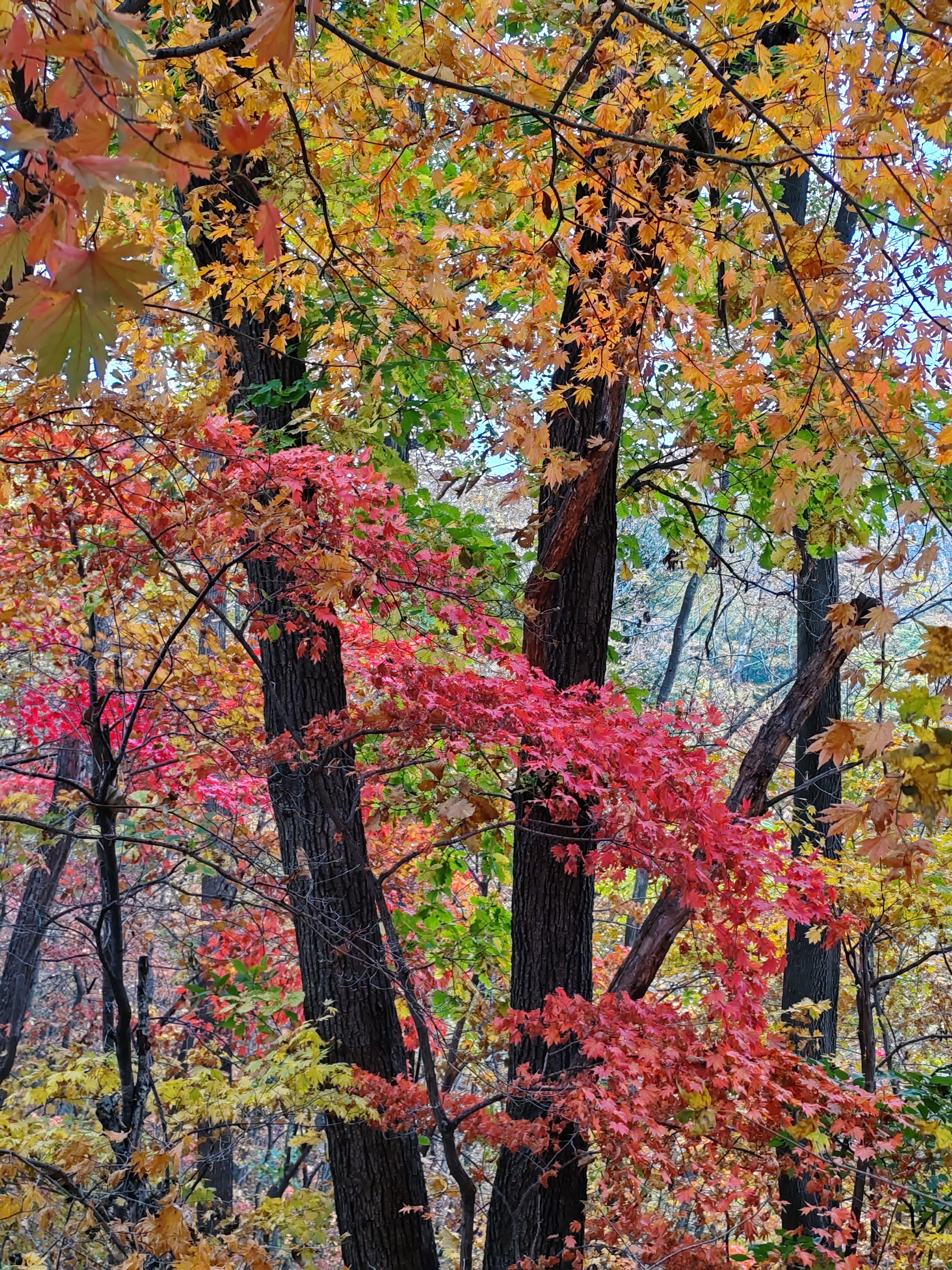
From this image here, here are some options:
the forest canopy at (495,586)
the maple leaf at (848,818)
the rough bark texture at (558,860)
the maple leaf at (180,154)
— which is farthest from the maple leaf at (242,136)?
the rough bark texture at (558,860)

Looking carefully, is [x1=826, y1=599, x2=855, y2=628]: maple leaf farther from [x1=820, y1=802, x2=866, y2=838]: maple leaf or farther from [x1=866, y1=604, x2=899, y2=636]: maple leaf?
[x1=820, y1=802, x2=866, y2=838]: maple leaf

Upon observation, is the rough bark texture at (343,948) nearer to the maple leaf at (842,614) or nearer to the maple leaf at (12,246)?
the maple leaf at (842,614)

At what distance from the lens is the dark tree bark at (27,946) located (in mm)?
7695

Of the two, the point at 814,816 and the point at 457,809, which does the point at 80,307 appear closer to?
the point at 457,809

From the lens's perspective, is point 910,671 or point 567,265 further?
point 567,265

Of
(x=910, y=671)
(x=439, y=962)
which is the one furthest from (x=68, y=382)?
(x=439, y=962)

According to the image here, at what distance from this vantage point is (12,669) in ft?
23.5

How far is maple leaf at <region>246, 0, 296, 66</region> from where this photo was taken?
142cm

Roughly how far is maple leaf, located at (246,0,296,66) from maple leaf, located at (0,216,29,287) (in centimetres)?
46

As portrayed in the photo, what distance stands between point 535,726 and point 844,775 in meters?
6.54

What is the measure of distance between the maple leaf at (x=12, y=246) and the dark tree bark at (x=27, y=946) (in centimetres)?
643

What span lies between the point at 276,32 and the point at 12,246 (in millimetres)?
532

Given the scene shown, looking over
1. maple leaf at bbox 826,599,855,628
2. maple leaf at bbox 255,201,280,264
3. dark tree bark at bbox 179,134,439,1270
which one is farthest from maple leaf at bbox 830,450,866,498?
dark tree bark at bbox 179,134,439,1270

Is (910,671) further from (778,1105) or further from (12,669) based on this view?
(12,669)
